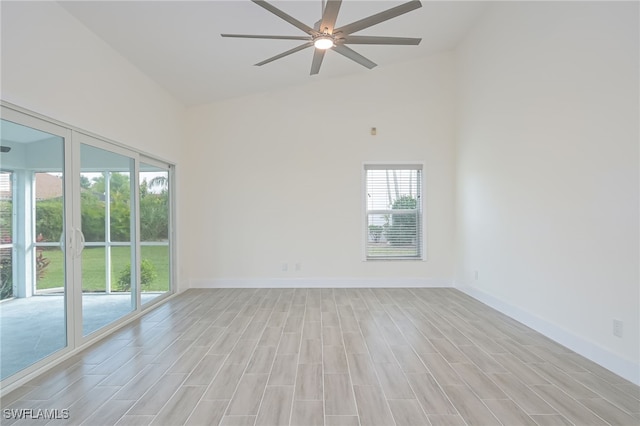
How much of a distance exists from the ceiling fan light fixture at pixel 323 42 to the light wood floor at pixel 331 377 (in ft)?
8.94

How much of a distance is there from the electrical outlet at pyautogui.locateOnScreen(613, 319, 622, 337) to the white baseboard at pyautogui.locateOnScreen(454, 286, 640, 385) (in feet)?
0.56

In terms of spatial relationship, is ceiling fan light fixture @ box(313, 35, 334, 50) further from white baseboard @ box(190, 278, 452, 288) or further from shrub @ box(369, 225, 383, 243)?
white baseboard @ box(190, 278, 452, 288)

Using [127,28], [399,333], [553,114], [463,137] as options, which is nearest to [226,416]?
[399,333]

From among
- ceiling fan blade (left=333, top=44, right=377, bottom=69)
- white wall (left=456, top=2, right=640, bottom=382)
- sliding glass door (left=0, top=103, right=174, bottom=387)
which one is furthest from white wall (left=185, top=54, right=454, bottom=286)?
ceiling fan blade (left=333, top=44, right=377, bottom=69)

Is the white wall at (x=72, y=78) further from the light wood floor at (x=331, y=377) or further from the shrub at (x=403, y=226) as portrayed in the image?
the shrub at (x=403, y=226)

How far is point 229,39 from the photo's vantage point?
3.58 meters

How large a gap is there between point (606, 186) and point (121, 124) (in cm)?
480

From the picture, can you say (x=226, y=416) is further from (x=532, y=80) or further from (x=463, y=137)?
(x=463, y=137)

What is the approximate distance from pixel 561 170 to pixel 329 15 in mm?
2628

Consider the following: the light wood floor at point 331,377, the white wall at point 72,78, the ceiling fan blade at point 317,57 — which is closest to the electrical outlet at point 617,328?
the light wood floor at point 331,377

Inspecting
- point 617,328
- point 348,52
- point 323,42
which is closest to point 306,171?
point 348,52

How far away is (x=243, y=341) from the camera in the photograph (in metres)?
3.13

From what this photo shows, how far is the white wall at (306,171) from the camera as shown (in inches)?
213

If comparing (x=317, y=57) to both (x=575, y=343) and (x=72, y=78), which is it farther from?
(x=575, y=343)
